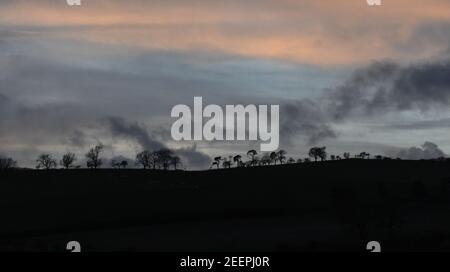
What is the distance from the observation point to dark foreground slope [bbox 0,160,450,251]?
3831 inches

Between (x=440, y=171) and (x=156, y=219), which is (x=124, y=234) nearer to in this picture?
(x=156, y=219)

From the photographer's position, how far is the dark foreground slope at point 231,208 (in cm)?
9731

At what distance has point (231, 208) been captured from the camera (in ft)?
462

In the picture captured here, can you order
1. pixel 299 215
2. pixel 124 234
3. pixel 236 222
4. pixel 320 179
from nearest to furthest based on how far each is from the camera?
pixel 124 234 < pixel 236 222 < pixel 299 215 < pixel 320 179

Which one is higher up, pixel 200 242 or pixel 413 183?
pixel 413 183

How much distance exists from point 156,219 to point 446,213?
5133 centimetres

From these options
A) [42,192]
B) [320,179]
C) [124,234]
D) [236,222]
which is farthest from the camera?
[320,179]

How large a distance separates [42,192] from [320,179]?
2489 inches
